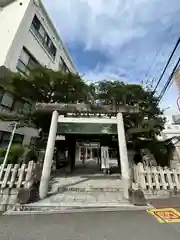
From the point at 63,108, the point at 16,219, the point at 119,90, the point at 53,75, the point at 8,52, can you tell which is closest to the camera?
the point at 16,219

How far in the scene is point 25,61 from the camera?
10.5 m

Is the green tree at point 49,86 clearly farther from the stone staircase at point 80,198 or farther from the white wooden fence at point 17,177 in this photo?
the stone staircase at point 80,198

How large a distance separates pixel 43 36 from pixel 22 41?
3.44 metres

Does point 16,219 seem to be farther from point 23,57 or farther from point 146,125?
point 23,57

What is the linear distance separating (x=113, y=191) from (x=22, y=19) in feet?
40.8

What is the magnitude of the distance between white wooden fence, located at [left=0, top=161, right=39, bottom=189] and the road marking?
3.68 meters

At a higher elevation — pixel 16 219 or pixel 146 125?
pixel 146 125

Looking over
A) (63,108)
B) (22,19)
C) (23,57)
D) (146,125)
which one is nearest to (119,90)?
(146,125)

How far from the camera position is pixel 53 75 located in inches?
285

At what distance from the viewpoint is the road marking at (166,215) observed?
3175 mm

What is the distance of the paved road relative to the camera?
260 centimetres

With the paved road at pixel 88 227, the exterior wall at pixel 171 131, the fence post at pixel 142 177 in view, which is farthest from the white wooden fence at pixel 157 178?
the exterior wall at pixel 171 131

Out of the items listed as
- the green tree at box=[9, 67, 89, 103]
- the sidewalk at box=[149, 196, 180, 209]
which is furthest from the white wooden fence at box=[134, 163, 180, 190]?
the green tree at box=[9, 67, 89, 103]

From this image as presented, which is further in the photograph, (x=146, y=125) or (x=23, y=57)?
(x=23, y=57)
